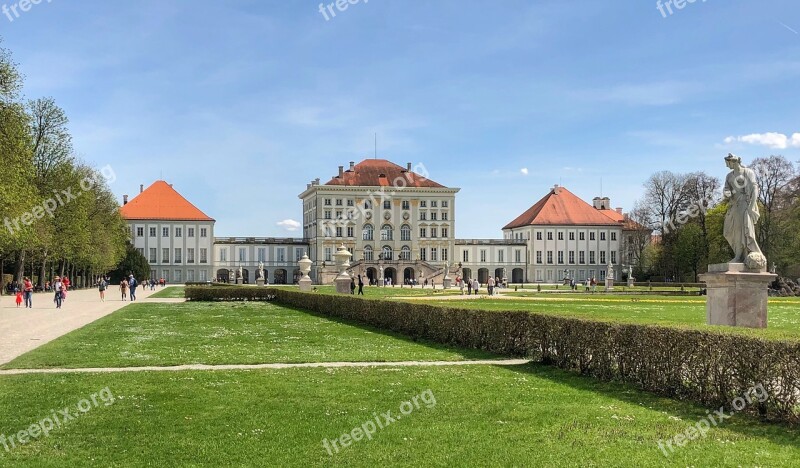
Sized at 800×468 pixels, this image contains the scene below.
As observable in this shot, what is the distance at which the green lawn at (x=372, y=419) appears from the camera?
7309 millimetres

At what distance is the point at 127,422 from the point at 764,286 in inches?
434

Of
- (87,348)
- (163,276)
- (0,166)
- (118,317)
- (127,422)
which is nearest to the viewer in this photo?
(127,422)

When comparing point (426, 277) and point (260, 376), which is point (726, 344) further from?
point (426, 277)

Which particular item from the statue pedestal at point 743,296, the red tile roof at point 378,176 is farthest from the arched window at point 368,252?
the statue pedestal at point 743,296

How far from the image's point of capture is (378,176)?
101125mm

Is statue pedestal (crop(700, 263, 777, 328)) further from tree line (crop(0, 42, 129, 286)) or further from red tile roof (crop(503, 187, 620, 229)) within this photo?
red tile roof (crop(503, 187, 620, 229))

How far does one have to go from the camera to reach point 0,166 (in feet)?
106

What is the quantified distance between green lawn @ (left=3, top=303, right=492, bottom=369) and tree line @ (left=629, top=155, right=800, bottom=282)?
46283 mm

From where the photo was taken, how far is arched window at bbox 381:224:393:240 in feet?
329

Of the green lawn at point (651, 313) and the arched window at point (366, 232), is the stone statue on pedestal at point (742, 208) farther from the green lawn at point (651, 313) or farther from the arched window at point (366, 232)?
the arched window at point (366, 232)

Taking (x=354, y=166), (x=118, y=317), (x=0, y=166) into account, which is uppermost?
(x=354, y=166)

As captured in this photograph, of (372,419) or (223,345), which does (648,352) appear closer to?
(372,419)

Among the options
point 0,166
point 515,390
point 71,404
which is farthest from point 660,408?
point 0,166

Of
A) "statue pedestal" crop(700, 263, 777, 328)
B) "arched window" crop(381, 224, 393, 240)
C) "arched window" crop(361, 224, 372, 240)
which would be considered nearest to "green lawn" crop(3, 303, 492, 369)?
"statue pedestal" crop(700, 263, 777, 328)
